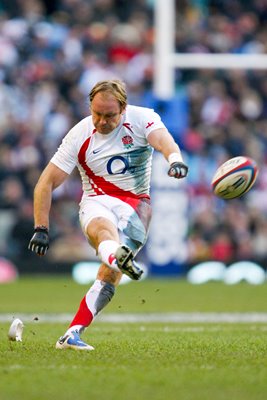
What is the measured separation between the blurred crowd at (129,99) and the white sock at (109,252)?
1004 centimetres

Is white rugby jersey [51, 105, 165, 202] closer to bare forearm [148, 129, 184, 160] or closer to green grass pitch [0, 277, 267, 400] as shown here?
bare forearm [148, 129, 184, 160]

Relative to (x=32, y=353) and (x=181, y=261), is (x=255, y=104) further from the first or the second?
(x=32, y=353)

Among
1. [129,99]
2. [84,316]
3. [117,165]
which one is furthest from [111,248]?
[129,99]

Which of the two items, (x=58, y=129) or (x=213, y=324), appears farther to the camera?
(x=58, y=129)

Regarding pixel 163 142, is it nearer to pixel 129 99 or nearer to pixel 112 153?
pixel 112 153

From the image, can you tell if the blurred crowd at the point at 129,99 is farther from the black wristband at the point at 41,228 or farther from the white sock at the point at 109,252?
the white sock at the point at 109,252

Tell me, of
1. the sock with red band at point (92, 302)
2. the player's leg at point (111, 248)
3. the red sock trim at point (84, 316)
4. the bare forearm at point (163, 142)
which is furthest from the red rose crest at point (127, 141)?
the red sock trim at point (84, 316)

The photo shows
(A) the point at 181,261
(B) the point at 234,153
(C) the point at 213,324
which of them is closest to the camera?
(C) the point at 213,324

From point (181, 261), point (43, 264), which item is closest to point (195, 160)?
point (181, 261)

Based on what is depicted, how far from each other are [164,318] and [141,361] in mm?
5264

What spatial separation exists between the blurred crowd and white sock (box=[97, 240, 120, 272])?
32.9ft

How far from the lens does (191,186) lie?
19594 millimetres

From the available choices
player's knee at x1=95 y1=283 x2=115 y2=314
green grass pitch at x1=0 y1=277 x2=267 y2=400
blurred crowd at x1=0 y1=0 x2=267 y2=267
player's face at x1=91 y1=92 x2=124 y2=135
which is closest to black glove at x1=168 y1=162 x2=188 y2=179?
player's face at x1=91 y1=92 x2=124 y2=135

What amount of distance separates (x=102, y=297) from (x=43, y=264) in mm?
10945
